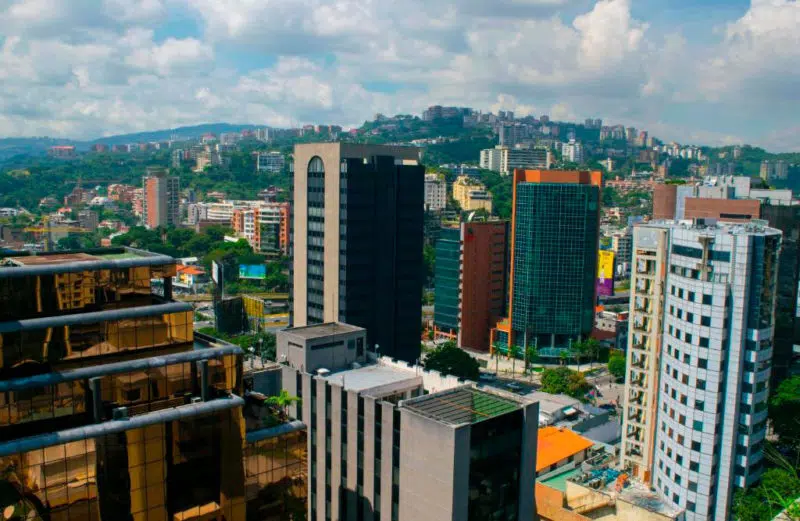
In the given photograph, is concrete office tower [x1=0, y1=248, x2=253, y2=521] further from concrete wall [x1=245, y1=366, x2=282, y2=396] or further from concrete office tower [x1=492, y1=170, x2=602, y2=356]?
concrete office tower [x1=492, y1=170, x2=602, y2=356]

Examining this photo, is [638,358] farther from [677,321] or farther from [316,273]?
[316,273]

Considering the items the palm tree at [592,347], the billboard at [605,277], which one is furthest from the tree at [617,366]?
the billboard at [605,277]

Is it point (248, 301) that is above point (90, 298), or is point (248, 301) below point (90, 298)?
below

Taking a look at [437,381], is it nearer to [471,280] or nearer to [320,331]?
[320,331]

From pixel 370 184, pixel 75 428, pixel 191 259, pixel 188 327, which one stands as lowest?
pixel 191 259

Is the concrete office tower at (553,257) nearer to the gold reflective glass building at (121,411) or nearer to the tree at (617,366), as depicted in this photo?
the tree at (617,366)

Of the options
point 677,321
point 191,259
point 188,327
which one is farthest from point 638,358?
point 191,259
